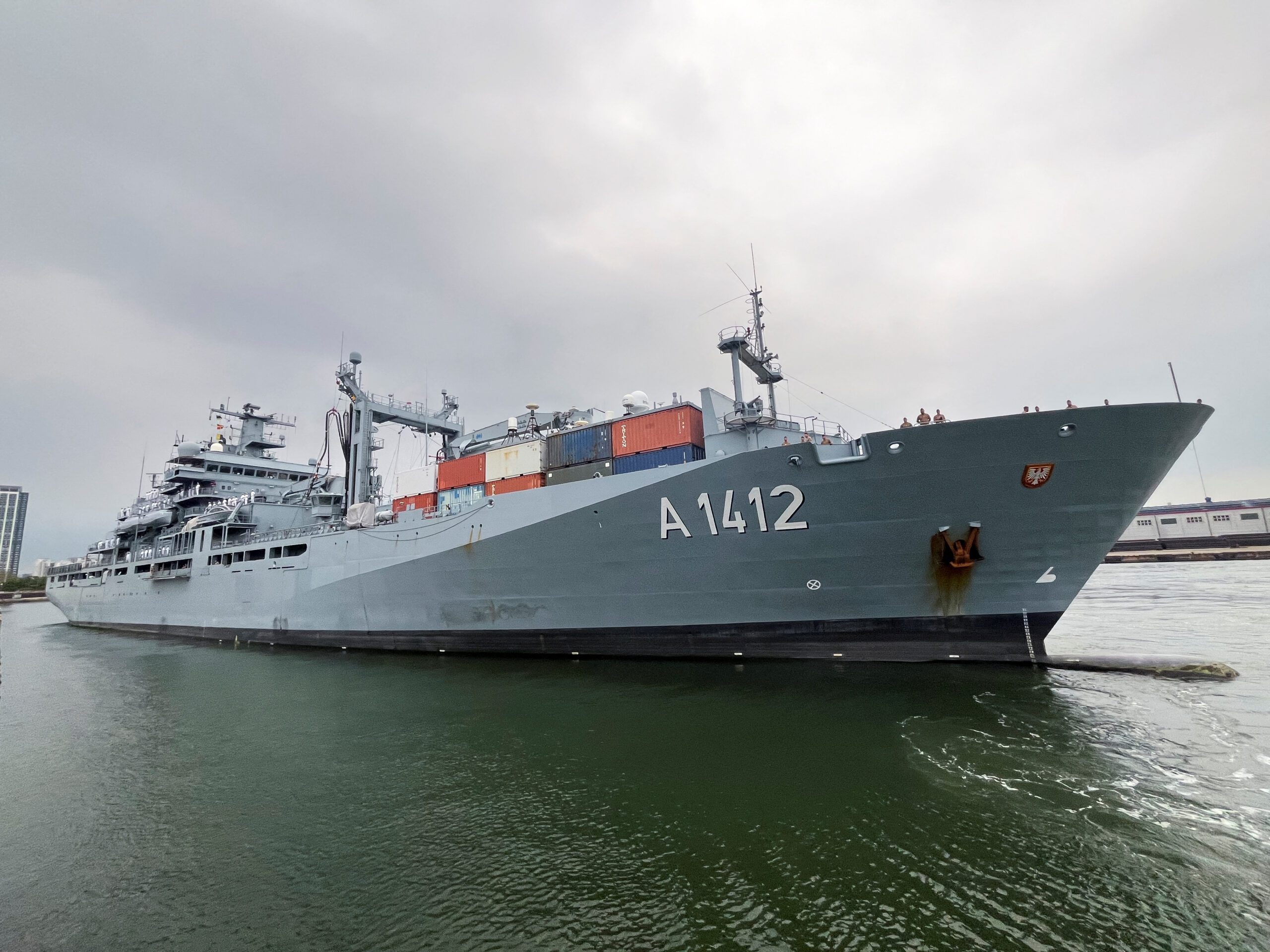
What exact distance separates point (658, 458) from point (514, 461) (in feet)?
16.1

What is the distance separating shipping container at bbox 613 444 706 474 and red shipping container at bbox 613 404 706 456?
10 centimetres

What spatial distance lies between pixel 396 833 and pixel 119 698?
12449mm

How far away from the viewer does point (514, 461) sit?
1617 centimetres

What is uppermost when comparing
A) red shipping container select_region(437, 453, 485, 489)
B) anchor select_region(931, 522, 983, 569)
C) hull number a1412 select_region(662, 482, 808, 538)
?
red shipping container select_region(437, 453, 485, 489)

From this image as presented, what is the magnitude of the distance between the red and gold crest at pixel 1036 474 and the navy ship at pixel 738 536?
51 millimetres

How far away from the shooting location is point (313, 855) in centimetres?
525

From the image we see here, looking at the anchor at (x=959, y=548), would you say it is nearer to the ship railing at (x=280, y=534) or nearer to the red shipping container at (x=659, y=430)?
the red shipping container at (x=659, y=430)

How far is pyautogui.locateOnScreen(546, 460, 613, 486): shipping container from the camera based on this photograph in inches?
569

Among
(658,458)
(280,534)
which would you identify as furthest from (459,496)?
(280,534)

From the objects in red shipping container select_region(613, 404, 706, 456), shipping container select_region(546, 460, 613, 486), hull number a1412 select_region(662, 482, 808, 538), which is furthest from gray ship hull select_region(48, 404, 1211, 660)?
red shipping container select_region(613, 404, 706, 456)

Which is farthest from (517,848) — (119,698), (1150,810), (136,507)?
(136,507)

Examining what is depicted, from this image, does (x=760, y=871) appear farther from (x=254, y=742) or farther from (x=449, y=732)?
(x=254, y=742)

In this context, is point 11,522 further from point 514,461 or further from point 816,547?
point 816,547

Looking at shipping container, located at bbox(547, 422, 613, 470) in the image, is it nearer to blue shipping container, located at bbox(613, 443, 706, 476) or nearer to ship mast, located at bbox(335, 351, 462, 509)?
blue shipping container, located at bbox(613, 443, 706, 476)
